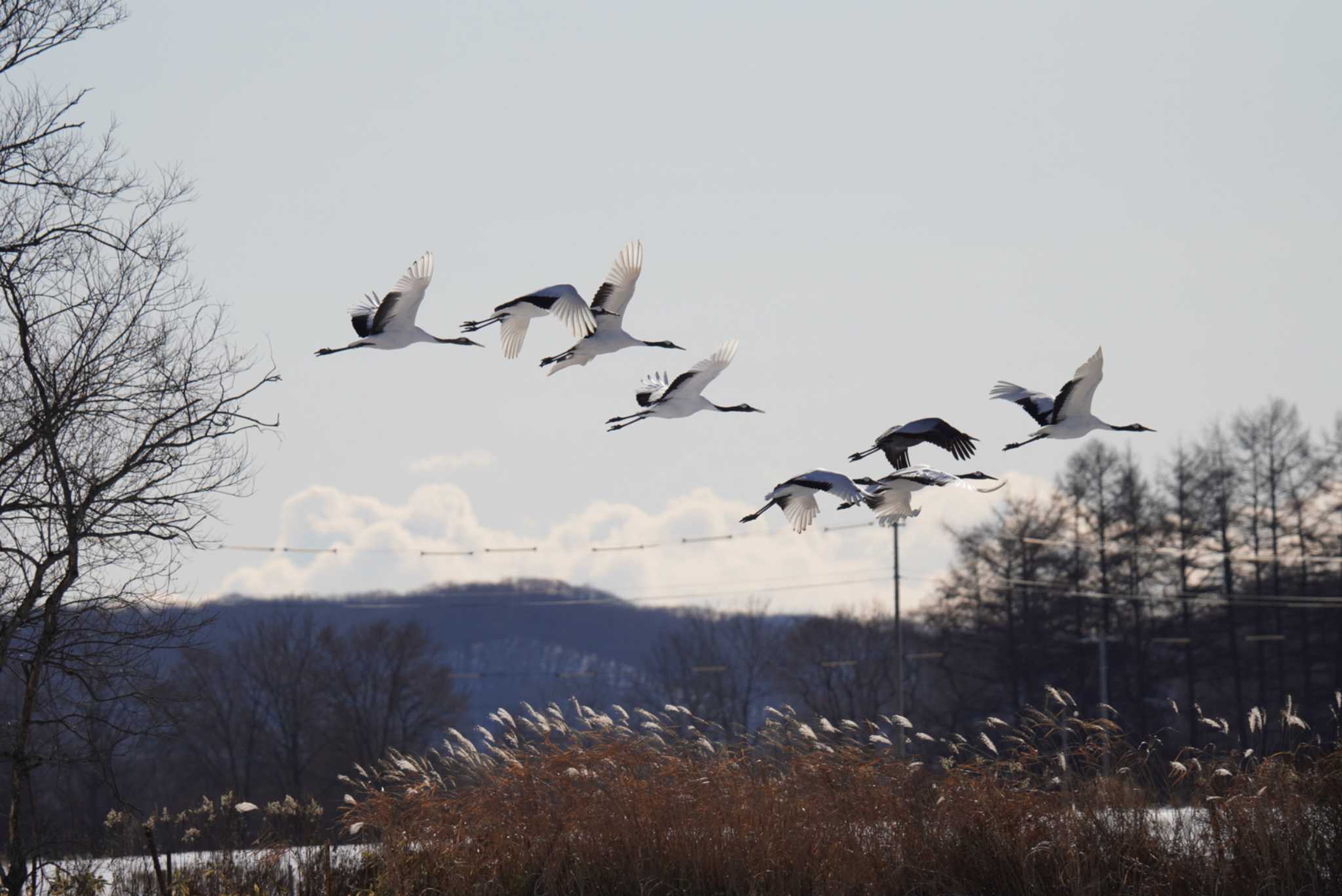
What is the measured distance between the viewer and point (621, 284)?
8.55 m

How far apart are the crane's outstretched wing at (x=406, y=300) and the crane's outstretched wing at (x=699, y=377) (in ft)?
4.69

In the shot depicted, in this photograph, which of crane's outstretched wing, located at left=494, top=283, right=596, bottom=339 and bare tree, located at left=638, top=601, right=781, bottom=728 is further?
bare tree, located at left=638, top=601, right=781, bottom=728

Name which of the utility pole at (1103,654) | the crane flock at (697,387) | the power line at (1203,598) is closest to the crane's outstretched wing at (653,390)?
the crane flock at (697,387)

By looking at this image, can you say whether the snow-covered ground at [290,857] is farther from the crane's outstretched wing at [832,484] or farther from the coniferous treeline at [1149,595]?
the coniferous treeline at [1149,595]

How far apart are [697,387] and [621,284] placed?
720mm

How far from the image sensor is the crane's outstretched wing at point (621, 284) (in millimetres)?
8477

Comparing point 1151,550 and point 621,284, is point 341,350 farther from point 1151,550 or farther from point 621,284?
point 1151,550

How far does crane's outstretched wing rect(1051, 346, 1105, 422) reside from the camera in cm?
777

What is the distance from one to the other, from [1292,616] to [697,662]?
27.6 meters

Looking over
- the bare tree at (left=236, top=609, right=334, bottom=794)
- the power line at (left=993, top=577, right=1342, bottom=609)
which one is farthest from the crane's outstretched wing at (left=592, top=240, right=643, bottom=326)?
the bare tree at (left=236, top=609, right=334, bottom=794)

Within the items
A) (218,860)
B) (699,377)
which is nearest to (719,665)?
(218,860)

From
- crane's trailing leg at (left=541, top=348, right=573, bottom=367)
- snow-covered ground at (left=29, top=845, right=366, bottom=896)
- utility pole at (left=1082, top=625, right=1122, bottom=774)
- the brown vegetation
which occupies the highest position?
crane's trailing leg at (left=541, top=348, right=573, bottom=367)

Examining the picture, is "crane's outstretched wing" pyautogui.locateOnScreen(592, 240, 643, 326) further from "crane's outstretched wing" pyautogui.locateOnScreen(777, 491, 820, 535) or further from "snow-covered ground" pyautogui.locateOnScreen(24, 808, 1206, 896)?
"snow-covered ground" pyautogui.locateOnScreen(24, 808, 1206, 896)

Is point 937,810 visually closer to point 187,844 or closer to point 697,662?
point 187,844
